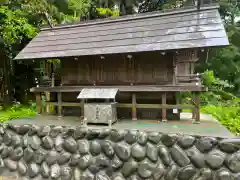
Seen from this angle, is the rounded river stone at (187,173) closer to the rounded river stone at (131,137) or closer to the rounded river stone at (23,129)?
the rounded river stone at (131,137)

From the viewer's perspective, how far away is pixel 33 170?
5711mm

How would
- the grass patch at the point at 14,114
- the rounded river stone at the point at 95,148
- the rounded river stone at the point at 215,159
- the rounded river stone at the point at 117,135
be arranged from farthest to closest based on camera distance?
the grass patch at the point at 14,114
the rounded river stone at the point at 95,148
the rounded river stone at the point at 117,135
the rounded river stone at the point at 215,159

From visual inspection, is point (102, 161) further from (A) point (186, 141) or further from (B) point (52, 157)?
(A) point (186, 141)

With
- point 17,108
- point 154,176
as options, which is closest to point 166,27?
point 154,176

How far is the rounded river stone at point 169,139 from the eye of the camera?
15.9 feet

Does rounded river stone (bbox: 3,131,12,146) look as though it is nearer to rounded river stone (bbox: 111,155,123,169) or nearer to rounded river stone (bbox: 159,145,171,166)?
rounded river stone (bbox: 111,155,123,169)

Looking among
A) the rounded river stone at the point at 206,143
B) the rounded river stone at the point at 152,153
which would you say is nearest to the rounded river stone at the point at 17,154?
the rounded river stone at the point at 152,153

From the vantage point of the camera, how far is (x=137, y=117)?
700 cm

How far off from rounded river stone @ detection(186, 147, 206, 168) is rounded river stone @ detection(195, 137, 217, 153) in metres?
0.11

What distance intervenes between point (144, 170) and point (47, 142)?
3.04 m

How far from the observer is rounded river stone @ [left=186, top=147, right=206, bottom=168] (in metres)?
4.54

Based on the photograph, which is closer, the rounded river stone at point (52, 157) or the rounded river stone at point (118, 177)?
the rounded river stone at point (118, 177)

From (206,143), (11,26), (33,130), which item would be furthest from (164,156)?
(11,26)

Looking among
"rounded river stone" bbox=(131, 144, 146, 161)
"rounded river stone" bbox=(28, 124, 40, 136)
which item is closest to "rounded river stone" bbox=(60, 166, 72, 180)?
"rounded river stone" bbox=(28, 124, 40, 136)
